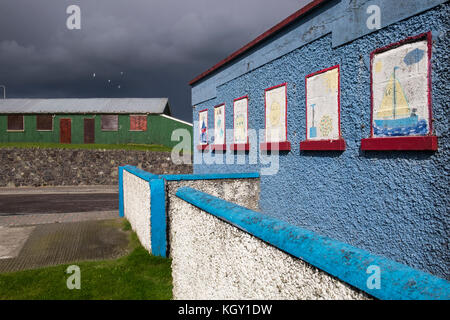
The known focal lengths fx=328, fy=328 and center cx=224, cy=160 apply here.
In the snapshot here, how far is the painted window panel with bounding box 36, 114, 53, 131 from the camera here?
90.5 feet

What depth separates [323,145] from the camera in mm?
5023

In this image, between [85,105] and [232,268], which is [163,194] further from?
[85,105]

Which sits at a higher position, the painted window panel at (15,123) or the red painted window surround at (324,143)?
the painted window panel at (15,123)

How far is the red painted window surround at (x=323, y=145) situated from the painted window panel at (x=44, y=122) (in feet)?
90.0

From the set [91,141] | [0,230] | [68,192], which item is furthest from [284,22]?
[91,141]

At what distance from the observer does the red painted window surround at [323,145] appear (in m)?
4.68

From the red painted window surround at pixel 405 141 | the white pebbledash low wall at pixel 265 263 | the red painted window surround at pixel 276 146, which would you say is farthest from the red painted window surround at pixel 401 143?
the white pebbledash low wall at pixel 265 263

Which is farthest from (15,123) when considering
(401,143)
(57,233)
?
(401,143)

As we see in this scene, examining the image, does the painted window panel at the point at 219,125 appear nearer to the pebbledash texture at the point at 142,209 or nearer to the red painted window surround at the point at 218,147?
the red painted window surround at the point at 218,147

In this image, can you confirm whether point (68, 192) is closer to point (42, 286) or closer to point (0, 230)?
point (0, 230)

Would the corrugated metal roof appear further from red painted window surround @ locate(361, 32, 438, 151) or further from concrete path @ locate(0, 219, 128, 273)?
red painted window surround @ locate(361, 32, 438, 151)

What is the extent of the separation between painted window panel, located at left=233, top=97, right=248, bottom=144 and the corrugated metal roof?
21166 millimetres

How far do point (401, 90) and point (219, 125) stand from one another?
5.98 metres
